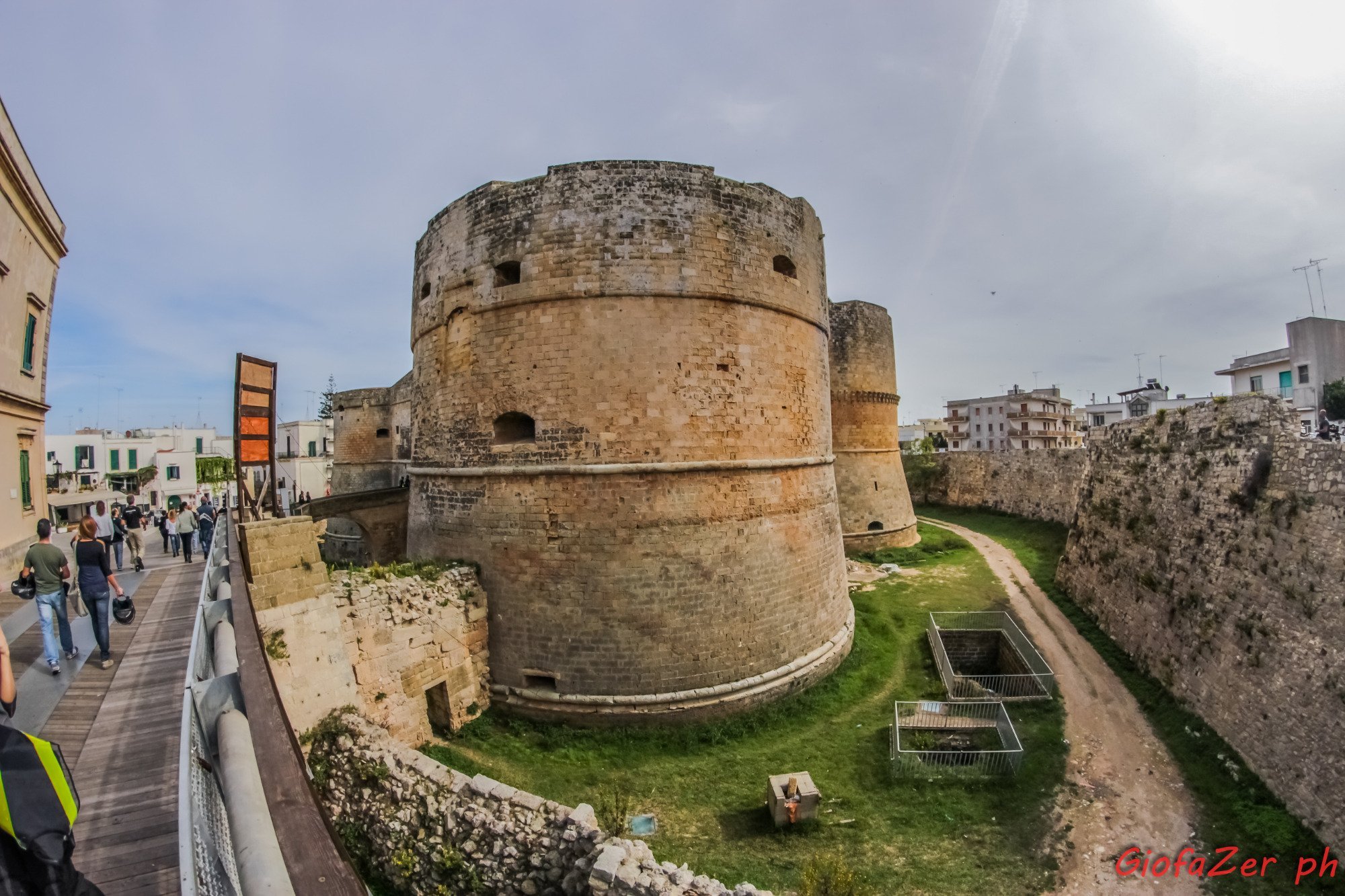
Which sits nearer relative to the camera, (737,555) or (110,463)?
(737,555)

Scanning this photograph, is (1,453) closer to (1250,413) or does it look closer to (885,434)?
(1250,413)

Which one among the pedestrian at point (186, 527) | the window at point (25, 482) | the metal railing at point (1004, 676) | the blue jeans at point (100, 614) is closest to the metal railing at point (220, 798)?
the blue jeans at point (100, 614)

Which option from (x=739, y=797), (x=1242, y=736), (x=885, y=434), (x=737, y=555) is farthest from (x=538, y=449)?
(x=885, y=434)

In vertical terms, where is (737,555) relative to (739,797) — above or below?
above

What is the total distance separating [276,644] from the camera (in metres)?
6.70

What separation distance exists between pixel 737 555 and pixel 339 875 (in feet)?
27.9

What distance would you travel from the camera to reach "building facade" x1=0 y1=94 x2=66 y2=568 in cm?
1014

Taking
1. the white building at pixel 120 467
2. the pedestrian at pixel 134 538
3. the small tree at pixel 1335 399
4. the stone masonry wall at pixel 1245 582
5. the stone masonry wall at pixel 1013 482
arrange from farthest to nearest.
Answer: the white building at pixel 120 467 < the small tree at pixel 1335 399 < the stone masonry wall at pixel 1013 482 < the pedestrian at pixel 134 538 < the stone masonry wall at pixel 1245 582

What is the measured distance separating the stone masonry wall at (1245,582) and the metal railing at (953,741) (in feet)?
9.01

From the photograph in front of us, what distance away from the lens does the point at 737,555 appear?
9.70 m

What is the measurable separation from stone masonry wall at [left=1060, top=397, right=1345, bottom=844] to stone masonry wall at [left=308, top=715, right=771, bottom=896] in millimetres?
6924

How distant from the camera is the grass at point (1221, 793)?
21.1ft

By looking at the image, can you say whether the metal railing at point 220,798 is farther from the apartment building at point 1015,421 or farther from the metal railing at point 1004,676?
the apartment building at point 1015,421

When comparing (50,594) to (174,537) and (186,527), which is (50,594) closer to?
(186,527)
